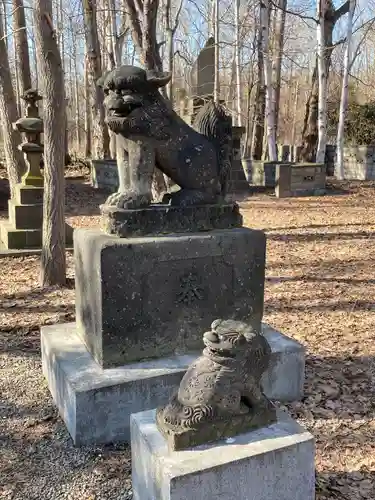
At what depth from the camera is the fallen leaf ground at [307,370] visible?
10.0ft

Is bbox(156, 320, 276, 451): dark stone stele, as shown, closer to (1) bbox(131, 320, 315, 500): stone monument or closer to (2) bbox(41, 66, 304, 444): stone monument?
(1) bbox(131, 320, 315, 500): stone monument

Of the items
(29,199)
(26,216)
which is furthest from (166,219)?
(29,199)

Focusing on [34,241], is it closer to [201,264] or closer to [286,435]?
[201,264]

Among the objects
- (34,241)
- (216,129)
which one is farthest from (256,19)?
(216,129)

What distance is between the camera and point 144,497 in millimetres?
2615

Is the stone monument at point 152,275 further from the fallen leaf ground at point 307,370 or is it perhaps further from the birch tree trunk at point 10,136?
the birch tree trunk at point 10,136

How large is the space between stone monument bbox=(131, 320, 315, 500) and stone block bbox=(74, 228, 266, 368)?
999 millimetres

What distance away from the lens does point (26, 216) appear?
8812mm

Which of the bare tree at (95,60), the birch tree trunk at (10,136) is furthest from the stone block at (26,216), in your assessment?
the bare tree at (95,60)

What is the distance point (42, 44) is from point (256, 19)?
14.6 meters

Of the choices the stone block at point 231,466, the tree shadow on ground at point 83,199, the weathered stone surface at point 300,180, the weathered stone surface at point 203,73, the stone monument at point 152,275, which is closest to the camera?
the stone block at point 231,466

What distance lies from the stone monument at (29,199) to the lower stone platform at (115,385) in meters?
5.04

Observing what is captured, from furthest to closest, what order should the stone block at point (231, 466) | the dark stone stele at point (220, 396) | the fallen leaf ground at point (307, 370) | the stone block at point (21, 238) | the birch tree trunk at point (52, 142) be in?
the stone block at point (21, 238) → the birch tree trunk at point (52, 142) → the fallen leaf ground at point (307, 370) → the dark stone stele at point (220, 396) → the stone block at point (231, 466)

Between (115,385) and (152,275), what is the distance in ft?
2.60
